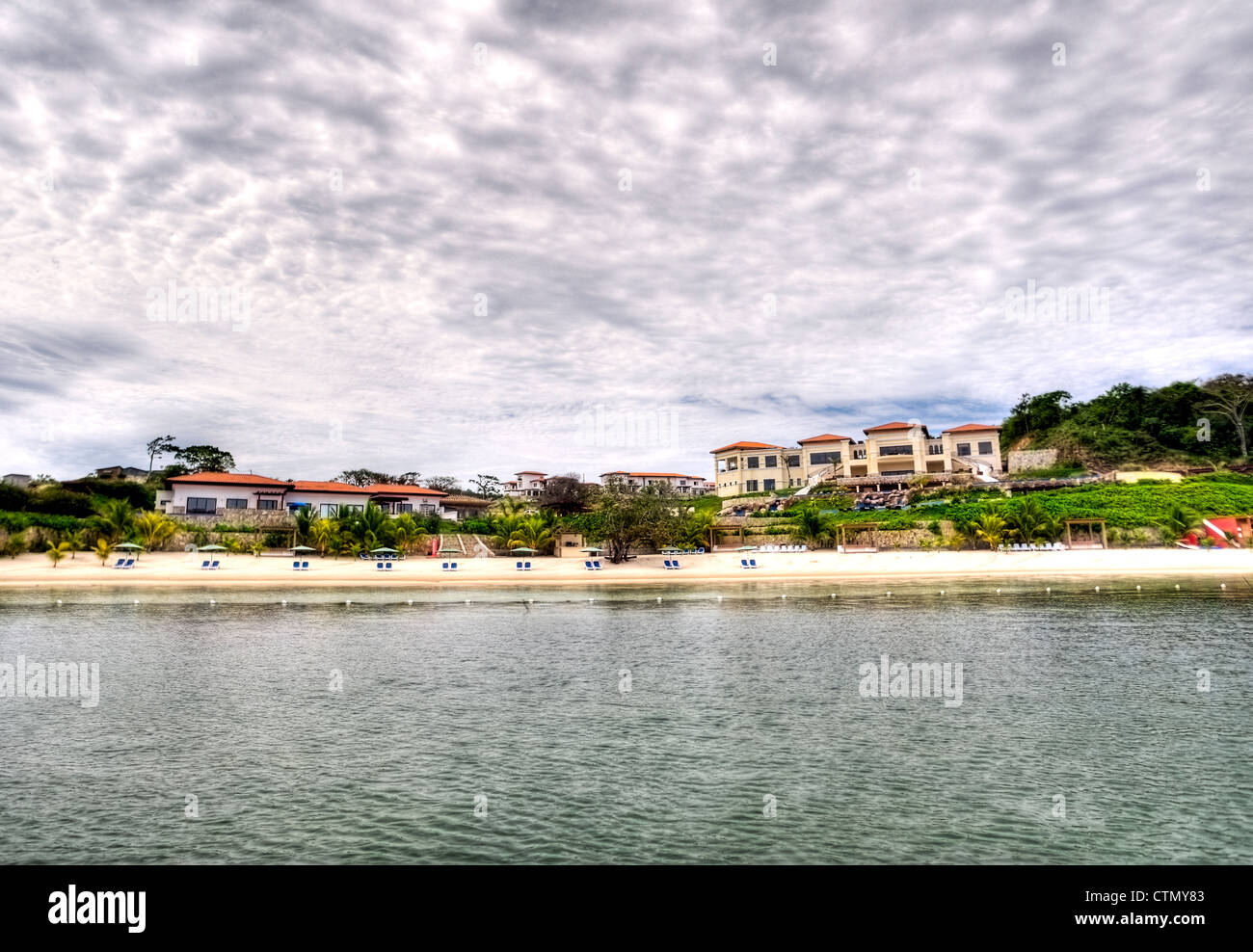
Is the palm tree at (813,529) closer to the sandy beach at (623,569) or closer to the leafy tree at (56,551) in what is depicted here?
the sandy beach at (623,569)

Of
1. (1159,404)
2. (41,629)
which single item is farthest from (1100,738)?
(1159,404)

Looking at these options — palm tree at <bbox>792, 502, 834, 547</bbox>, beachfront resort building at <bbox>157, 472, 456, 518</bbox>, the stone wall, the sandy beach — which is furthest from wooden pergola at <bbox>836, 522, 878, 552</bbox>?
beachfront resort building at <bbox>157, 472, 456, 518</bbox>

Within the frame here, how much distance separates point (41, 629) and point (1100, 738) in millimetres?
33954

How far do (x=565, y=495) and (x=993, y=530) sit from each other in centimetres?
4517

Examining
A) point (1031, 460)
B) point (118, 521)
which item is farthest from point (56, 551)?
point (1031, 460)

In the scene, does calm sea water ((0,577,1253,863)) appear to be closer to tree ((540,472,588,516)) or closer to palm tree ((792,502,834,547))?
palm tree ((792,502,834,547))

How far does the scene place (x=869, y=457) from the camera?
82312mm

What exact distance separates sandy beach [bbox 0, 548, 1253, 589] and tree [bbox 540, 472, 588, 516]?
68.6ft

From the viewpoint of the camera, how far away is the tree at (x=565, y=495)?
255 ft

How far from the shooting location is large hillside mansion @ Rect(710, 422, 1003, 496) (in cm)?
8094

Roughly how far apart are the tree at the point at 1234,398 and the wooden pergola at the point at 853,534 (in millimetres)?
45132

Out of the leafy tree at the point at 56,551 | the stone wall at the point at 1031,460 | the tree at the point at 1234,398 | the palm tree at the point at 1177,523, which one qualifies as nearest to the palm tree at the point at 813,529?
the palm tree at the point at 1177,523

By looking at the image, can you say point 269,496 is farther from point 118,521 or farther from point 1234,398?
point 1234,398
